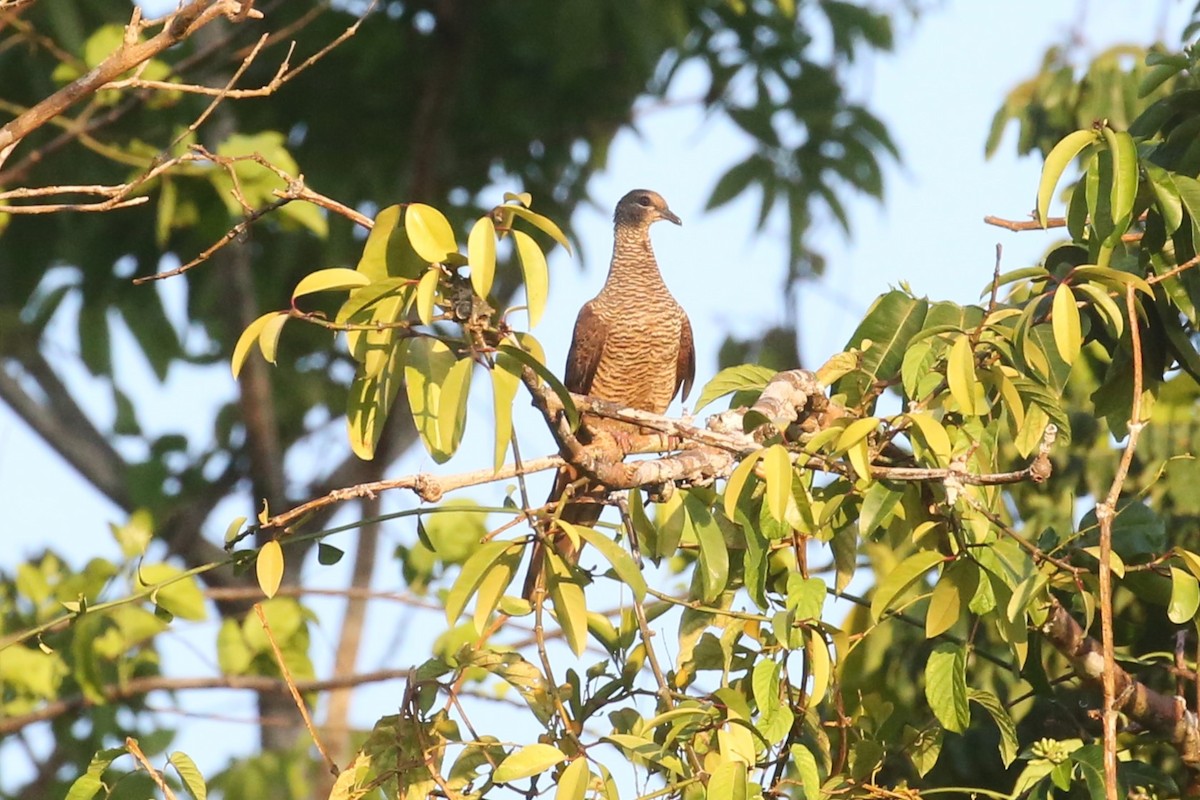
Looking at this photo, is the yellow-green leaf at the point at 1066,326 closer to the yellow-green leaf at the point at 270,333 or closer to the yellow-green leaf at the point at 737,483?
the yellow-green leaf at the point at 737,483

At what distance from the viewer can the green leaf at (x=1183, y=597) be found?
2.20 metres

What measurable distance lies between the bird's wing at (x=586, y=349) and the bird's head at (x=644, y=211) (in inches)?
18.6

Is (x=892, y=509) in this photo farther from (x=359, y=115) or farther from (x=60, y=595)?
(x=359, y=115)

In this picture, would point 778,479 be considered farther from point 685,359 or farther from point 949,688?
point 685,359

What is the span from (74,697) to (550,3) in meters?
3.18

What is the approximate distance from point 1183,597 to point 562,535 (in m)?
1.28

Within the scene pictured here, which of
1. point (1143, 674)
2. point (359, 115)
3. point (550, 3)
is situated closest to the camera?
point (1143, 674)

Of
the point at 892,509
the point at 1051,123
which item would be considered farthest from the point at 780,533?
the point at 1051,123

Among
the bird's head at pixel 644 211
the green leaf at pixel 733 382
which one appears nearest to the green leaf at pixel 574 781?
the green leaf at pixel 733 382

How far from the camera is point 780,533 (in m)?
2.26

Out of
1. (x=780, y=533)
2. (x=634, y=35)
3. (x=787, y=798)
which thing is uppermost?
(x=634, y=35)

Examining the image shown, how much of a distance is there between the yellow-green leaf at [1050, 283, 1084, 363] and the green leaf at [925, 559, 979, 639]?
373mm

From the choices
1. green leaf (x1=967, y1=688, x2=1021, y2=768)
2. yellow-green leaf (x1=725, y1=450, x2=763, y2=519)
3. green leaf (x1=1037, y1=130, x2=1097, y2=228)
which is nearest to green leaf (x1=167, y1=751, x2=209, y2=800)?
yellow-green leaf (x1=725, y1=450, x2=763, y2=519)

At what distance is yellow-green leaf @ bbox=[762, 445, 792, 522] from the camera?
200cm
